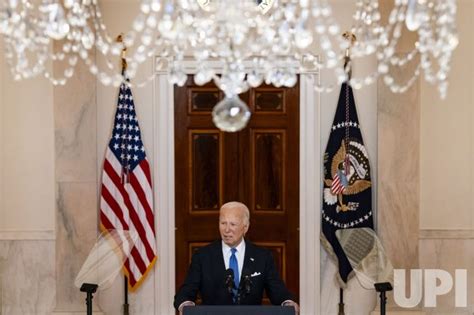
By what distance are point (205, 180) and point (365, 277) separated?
181 centimetres

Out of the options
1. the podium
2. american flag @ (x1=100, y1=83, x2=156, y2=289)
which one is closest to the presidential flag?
american flag @ (x1=100, y1=83, x2=156, y2=289)

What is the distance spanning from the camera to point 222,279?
202 inches

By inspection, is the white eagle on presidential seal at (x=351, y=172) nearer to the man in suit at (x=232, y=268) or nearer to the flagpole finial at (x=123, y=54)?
the flagpole finial at (x=123, y=54)

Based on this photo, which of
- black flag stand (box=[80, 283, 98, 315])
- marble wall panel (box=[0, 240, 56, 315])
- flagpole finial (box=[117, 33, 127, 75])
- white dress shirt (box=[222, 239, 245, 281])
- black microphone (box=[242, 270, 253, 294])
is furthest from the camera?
marble wall panel (box=[0, 240, 56, 315])

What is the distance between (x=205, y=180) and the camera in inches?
308

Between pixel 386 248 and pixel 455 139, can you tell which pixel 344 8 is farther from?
pixel 386 248

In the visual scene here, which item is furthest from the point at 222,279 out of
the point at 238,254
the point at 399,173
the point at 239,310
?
the point at 399,173

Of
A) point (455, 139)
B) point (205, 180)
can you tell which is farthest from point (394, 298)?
point (205, 180)

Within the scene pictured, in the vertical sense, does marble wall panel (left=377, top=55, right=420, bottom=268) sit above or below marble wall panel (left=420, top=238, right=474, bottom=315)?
above

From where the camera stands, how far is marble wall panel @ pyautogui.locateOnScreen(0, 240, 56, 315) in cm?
766

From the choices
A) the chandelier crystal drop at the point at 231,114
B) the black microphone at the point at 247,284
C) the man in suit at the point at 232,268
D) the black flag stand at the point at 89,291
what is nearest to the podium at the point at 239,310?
the black microphone at the point at 247,284

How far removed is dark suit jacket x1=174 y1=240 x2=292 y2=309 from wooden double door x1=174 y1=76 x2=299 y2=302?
2.53m

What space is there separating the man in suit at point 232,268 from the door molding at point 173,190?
8.25 ft

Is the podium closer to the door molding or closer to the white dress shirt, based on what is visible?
the white dress shirt
